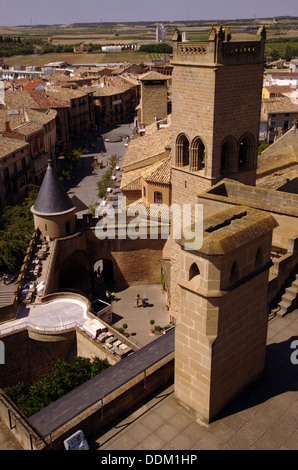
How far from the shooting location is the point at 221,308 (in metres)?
8.90

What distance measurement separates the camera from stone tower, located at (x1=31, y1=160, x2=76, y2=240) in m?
29.2

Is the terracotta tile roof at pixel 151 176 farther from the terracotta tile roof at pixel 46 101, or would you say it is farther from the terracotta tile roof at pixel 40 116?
the terracotta tile roof at pixel 46 101

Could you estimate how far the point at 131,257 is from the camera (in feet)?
106

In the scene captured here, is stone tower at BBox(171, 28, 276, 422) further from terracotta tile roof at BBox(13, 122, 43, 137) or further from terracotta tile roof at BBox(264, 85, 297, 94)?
terracotta tile roof at BBox(264, 85, 297, 94)

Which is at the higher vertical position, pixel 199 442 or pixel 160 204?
pixel 199 442

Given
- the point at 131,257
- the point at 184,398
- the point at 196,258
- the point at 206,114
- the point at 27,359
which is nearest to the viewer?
the point at 196,258

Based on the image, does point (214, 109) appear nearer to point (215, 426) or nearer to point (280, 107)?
point (215, 426)

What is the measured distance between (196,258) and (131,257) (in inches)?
944

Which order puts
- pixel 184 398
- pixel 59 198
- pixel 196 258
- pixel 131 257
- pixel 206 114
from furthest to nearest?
pixel 131 257 → pixel 59 198 → pixel 206 114 → pixel 184 398 → pixel 196 258

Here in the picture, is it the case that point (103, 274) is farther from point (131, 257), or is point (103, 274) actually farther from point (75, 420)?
point (75, 420)

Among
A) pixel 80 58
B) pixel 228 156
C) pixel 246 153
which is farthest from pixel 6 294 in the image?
pixel 80 58

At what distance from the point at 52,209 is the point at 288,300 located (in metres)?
18.7

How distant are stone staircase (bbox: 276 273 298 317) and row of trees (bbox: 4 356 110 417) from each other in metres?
7.57

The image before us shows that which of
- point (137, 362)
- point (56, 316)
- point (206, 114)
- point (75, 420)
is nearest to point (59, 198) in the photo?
point (56, 316)
